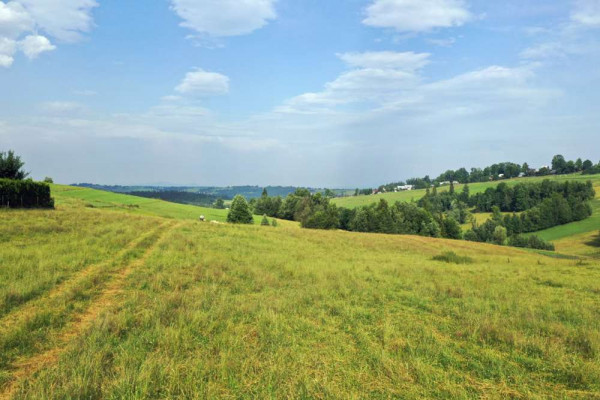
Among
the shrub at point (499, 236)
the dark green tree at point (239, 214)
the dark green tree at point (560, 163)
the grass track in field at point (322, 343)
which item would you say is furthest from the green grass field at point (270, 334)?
the dark green tree at point (560, 163)

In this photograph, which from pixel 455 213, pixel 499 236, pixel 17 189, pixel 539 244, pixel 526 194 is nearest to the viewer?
pixel 17 189

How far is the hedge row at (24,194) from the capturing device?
24.9m

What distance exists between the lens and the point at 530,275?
1873 centimetres

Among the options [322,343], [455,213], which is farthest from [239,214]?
[455,213]

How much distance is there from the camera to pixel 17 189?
25.7m

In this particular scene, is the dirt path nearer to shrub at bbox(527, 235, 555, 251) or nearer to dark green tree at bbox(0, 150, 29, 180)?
dark green tree at bbox(0, 150, 29, 180)

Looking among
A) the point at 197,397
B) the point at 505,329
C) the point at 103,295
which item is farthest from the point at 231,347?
the point at 505,329

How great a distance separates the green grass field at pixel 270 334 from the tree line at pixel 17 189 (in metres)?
15.2

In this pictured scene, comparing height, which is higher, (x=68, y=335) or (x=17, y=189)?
(x=17, y=189)

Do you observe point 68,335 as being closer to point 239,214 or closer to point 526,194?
point 239,214

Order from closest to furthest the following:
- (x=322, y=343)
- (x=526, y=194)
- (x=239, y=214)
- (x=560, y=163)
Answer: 1. (x=322, y=343)
2. (x=239, y=214)
3. (x=526, y=194)
4. (x=560, y=163)

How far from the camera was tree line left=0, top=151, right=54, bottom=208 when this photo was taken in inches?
985

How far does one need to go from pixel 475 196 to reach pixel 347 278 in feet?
525

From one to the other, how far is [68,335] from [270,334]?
472 centimetres
